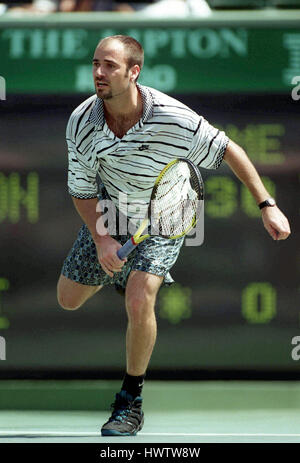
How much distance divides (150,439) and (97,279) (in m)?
0.71

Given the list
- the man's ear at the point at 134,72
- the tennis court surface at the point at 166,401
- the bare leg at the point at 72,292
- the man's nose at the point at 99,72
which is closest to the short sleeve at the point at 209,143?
the man's ear at the point at 134,72

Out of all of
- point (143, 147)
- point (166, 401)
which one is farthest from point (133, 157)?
point (166, 401)

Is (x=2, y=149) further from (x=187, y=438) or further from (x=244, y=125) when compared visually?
(x=187, y=438)

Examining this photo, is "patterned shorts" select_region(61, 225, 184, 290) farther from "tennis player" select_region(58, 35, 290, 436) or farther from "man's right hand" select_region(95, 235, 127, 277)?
"man's right hand" select_region(95, 235, 127, 277)

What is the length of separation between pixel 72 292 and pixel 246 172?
0.89 m

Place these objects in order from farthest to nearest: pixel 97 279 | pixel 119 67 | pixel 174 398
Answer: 1. pixel 174 398
2. pixel 97 279
3. pixel 119 67

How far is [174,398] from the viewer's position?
5.48 m

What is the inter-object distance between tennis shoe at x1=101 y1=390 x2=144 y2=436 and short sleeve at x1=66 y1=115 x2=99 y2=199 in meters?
0.80

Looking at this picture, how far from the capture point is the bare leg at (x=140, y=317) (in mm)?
4562

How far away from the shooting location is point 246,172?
15.1 feet

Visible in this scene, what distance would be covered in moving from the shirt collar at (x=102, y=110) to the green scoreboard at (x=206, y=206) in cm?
89

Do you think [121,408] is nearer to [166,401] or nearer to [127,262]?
[127,262]

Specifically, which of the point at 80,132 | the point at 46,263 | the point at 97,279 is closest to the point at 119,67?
the point at 80,132

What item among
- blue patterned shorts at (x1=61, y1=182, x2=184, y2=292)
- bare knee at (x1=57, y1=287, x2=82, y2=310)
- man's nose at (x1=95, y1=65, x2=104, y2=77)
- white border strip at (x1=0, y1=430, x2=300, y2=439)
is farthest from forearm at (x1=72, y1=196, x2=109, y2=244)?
white border strip at (x1=0, y1=430, x2=300, y2=439)
